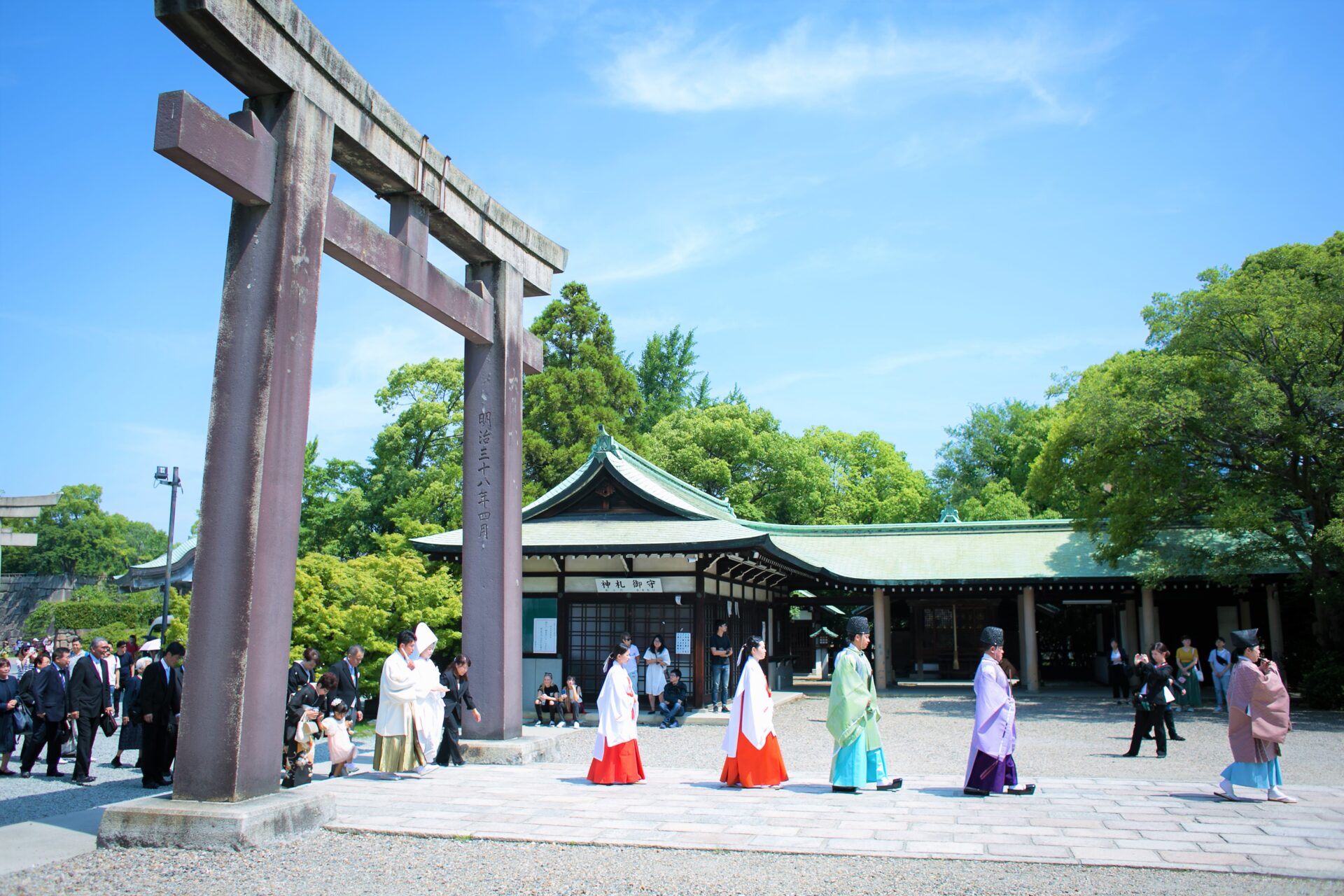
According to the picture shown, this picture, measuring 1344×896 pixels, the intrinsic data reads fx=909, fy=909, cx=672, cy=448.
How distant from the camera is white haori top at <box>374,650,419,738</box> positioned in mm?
9305

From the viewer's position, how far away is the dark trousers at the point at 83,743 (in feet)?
33.7

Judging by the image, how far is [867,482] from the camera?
4819 centimetres

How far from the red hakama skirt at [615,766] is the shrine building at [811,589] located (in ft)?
24.0

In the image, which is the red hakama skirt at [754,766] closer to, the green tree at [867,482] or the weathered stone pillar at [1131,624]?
the weathered stone pillar at [1131,624]

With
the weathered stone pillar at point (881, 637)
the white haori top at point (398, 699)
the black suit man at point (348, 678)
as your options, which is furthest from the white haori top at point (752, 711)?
the weathered stone pillar at point (881, 637)

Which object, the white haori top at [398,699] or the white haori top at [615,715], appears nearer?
the white haori top at [615,715]

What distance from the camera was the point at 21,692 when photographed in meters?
11.2

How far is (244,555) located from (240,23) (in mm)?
3942

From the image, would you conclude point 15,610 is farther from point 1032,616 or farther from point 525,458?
point 1032,616

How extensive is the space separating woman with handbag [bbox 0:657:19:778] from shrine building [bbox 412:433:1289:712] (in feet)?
24.6

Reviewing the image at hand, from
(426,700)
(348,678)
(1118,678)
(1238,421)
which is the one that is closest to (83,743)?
(348,678)

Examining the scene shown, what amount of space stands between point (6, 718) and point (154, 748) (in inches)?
110

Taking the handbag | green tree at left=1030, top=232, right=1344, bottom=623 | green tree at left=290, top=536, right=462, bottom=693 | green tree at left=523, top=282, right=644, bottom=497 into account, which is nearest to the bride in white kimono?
the handbag

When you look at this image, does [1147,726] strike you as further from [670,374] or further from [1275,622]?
[670,374]
